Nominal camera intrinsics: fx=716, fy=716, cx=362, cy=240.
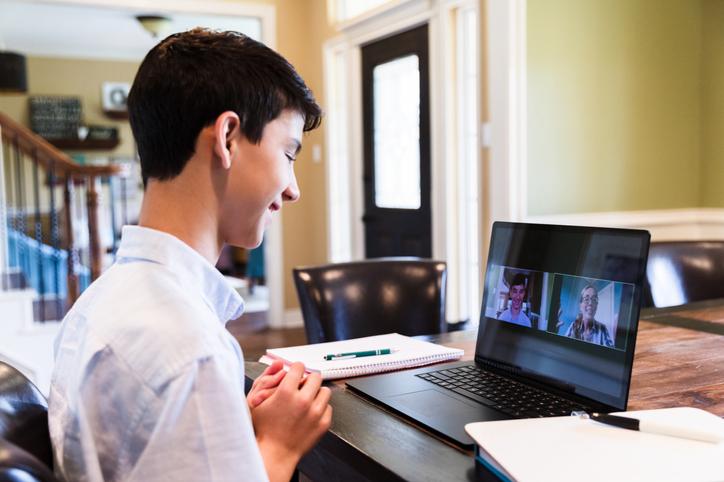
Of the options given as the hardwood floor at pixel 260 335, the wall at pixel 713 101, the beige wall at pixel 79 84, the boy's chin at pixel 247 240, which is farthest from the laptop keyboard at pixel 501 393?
the beige wall at pixel 79 84

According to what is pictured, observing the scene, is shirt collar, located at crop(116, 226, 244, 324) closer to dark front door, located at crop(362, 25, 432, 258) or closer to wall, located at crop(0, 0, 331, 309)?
dark front door, located at crop(362, 25, 432, 258)

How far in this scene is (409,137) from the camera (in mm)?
4258

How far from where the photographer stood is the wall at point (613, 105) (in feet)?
10.5

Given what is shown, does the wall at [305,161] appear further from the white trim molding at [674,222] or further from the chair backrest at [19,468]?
the chair backrest at [19,468]

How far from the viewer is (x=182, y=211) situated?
32.2 inches

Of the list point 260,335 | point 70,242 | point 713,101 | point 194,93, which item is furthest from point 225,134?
Result: point 260,335

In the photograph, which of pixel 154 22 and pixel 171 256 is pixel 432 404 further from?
pixel 154 22

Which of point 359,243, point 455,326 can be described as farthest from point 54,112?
point 455,326

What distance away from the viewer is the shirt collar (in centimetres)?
77

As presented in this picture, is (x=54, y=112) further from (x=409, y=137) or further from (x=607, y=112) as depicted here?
(x=607, y=112)

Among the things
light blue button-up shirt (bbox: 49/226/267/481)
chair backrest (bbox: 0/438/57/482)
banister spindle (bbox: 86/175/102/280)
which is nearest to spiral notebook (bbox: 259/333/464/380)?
light blue button-up shirt (bbox: 49/226/267/481)

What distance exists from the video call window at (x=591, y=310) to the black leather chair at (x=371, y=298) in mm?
853

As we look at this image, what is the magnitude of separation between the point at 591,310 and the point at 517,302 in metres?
0.16

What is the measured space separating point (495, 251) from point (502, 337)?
15cm
